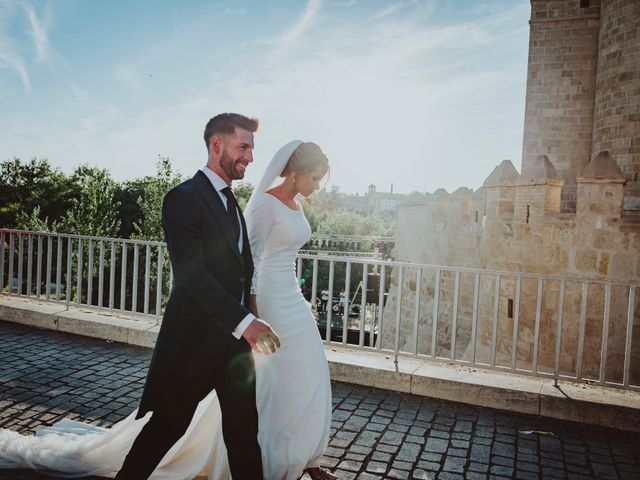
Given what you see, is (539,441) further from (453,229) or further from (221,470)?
(453,229)

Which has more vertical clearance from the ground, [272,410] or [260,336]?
[260,336]

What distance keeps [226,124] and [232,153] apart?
14 cm

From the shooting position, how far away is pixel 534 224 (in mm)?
10047

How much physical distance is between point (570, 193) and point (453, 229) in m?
3.47

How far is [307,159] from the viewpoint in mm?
2996

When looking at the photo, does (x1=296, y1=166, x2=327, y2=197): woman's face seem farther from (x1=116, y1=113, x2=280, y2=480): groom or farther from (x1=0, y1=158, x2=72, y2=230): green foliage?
(x1=0, y1=158, x2=72, y2=230): green foliage

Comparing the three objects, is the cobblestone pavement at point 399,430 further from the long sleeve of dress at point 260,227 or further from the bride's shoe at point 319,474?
the long sleeve of dress at point 260,227

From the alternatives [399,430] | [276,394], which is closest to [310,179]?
[276,394]

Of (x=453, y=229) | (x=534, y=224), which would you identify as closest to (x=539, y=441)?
(x=534, y=224)

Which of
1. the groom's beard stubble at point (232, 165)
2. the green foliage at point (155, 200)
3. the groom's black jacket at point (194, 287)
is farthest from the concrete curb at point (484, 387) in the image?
the green foliage at point (155, 200)

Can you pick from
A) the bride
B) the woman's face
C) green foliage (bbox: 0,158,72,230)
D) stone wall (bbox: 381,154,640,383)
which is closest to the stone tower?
stone wall (bbox: 381,154,640,383)

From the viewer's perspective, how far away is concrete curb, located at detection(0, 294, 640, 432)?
13.5 feet

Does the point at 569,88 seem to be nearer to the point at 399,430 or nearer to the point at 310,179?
the point at 399,430

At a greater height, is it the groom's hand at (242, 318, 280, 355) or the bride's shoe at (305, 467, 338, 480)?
the groom's hand at (242, 318, 280, 355)
